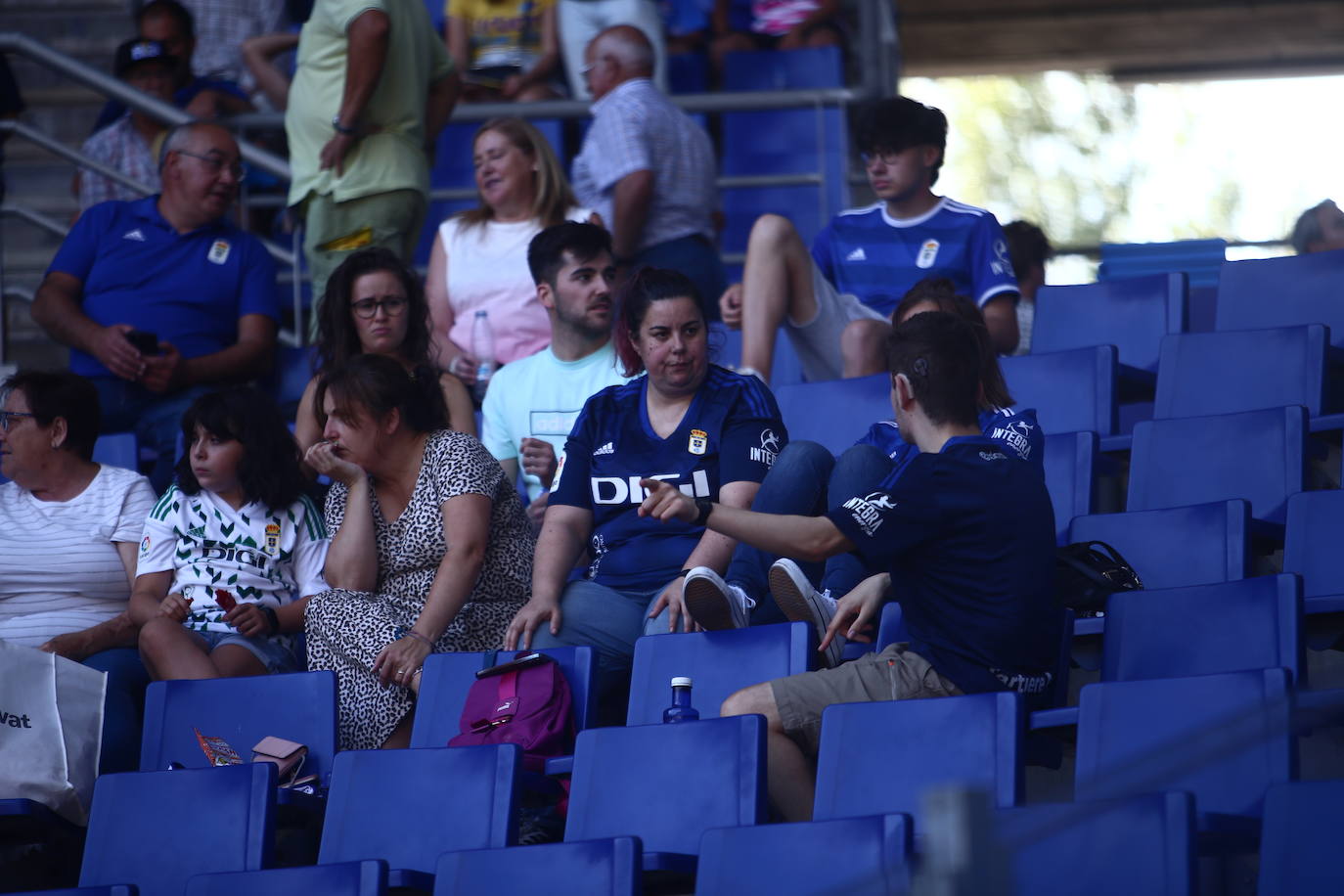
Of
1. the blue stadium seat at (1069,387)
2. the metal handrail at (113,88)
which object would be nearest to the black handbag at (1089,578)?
the blue stadium seat at (1069,387)

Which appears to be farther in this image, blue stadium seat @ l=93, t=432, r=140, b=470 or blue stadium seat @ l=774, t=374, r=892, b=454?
blue stadium seat @ l=93, t=432, r=140, b=470

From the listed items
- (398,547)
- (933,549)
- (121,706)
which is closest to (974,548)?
(933,549)

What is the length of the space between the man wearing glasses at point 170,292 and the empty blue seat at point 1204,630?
2623 millimetres

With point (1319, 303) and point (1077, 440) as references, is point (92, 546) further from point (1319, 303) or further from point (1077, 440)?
point (1319, 303)

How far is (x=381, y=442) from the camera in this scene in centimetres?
370

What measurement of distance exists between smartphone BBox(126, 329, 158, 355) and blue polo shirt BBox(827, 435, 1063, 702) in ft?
8.16

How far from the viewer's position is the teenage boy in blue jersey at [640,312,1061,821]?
9.19 feet

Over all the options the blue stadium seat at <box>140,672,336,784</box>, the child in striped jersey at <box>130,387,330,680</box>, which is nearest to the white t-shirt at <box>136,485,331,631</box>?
the child in striped jersey at <box>130,387,330,680</box>

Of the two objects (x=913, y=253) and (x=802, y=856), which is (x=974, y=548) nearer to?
(x=802, y=856)

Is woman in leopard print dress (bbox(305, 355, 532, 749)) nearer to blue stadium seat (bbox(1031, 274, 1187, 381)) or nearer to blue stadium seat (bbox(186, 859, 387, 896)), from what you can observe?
blue stadium seat (bbox(186, 859, 387, 896))

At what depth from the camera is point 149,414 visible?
4.75m

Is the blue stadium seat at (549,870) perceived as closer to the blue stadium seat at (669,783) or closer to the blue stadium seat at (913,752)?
the blue stadium seat at (669,783)

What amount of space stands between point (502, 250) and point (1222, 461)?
2.05 m

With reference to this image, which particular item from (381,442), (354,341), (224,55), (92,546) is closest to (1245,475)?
(381,442)
